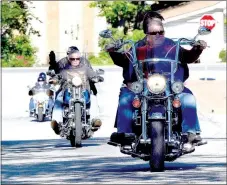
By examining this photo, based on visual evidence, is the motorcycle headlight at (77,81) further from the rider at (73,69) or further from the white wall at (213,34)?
the white wall at (213,34)

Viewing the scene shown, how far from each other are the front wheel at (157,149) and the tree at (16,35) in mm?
10949

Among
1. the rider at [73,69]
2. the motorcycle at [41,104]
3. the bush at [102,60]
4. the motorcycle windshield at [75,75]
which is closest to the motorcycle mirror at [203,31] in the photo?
the rider at [73,69]

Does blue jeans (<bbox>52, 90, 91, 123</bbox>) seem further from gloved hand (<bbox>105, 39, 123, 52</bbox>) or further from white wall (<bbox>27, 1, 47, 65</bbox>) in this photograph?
white wall (<bbox>27, 1, 47, 65</bbox>)

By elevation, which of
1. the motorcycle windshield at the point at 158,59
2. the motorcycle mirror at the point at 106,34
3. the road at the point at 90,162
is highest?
the motorcycle mirror at the point at 106,34

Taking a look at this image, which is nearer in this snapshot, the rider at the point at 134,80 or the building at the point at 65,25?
the rider at the point at 134,80

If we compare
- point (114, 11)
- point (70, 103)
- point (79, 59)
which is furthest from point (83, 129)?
point (114, 11)

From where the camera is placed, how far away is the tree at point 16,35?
3135 centimetres

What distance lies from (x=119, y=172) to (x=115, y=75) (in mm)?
49363

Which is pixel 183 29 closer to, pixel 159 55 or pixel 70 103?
pixel 70 103

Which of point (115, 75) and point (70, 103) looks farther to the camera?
point (115, 75)

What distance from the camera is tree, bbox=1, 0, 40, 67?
3135 centimetres

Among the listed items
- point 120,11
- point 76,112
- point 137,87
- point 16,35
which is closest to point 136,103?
point 137,87

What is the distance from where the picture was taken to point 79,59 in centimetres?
1791

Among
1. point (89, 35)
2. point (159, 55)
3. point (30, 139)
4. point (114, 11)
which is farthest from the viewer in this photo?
point (89, 35)
